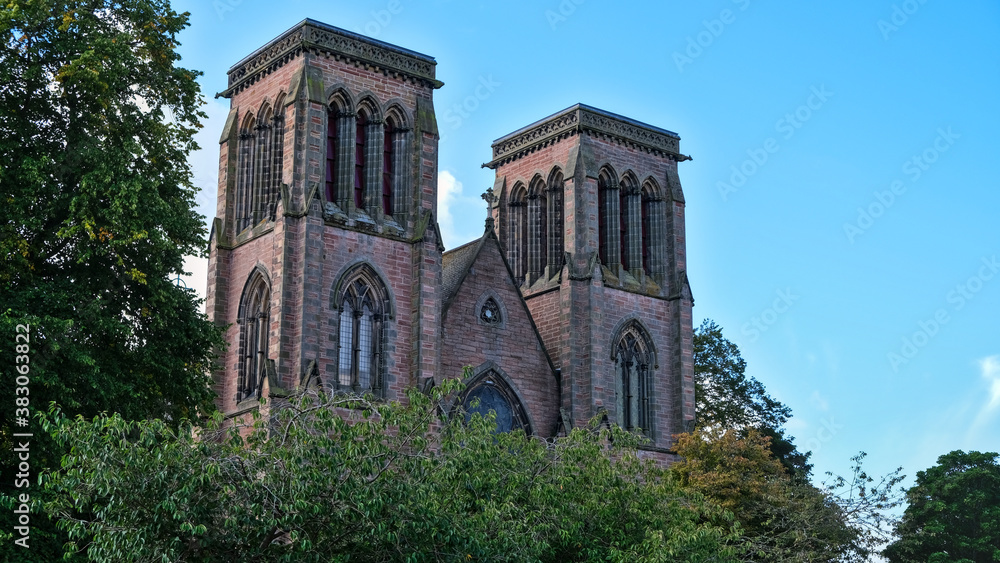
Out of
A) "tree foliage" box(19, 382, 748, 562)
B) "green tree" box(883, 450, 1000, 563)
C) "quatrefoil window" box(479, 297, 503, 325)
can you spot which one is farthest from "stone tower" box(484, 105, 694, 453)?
"tree foliage" box(19, 382, 748, 562)

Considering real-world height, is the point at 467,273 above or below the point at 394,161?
below

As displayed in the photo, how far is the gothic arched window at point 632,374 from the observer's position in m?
47.5

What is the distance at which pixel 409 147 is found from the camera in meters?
43.1

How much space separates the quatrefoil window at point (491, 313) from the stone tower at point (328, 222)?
335 cm

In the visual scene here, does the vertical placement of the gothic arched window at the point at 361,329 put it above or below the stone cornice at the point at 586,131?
below

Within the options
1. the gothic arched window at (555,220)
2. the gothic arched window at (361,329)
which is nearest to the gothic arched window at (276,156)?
the gothic arched window at (361,329)

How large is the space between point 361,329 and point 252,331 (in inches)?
138

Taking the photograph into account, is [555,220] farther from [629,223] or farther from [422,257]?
[422,257]

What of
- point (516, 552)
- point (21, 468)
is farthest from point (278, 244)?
point (516, 552)

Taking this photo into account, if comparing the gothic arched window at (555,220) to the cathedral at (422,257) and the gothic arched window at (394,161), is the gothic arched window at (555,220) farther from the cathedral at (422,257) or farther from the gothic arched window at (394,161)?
the gothic arched window at (394,161)

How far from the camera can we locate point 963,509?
6369cm

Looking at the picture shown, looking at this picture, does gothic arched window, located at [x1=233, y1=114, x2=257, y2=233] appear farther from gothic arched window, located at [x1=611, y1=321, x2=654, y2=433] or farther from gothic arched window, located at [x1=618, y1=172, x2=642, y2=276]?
gothic arched window, located at [x1=618, y1=172, x2=642, y2=276]

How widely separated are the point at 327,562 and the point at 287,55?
2432cm

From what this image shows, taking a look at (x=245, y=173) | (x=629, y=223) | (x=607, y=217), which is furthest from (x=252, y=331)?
(x=629, y=223)
